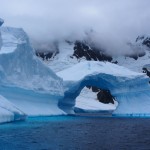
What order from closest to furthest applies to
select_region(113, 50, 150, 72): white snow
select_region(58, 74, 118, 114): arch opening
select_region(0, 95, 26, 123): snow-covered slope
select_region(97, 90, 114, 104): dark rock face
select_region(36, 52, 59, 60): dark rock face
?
select_region(0, 95, 26, 123): snow-covered slope, select_region(58, 74, 118, 114): arch opening, select_region(97, 90, 114, 104): dark rock face, select_region(113, 50, 150, 72): white snow, select_region(36, 52, 59, 60): dark rock face

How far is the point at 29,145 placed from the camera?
14117 mm

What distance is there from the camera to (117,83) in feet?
121

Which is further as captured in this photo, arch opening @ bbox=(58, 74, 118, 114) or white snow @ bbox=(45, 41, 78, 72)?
white snow @ bbox=(45, 41, 78, 72)

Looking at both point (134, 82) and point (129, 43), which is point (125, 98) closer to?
point (134, 82)

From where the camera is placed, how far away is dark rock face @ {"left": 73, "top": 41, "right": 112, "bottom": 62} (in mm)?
77394

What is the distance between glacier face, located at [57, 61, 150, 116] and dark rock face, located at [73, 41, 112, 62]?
36.2 m

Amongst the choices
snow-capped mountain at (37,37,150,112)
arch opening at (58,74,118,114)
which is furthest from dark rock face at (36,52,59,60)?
arch opening at (58,74,118,114)

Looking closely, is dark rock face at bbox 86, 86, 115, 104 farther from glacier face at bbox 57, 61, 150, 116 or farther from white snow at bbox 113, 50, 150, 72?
glacier face at bbox 57, 61, 150, 116

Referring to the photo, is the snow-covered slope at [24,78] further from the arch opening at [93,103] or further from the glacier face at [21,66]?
the arch opening at [93,103]

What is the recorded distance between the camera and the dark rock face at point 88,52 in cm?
7739

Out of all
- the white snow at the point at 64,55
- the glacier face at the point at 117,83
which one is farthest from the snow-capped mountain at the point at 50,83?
the white snow at the point at 64,55

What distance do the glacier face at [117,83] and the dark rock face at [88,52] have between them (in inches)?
1427

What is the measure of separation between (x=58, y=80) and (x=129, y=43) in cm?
5753

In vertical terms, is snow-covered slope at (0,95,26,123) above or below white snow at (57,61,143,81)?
below
